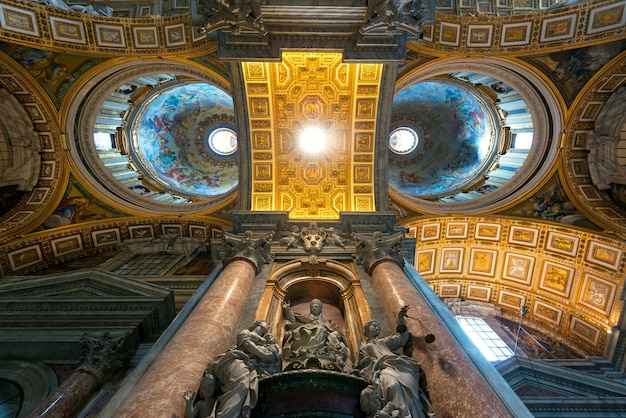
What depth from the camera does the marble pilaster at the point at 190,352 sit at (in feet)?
15.4

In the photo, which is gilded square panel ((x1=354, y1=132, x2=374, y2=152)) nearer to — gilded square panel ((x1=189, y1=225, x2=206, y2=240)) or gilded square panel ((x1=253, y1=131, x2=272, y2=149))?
gilded square panel ((x1=253, y1=131, x2=272, y2=149))

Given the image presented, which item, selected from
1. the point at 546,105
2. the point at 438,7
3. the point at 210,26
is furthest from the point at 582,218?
the point at 210,26

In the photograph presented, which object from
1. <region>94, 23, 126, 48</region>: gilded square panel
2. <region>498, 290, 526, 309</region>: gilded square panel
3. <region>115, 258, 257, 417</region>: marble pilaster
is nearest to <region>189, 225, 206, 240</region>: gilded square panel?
<region>94, 23, 126, 48</region>: gilded square panel

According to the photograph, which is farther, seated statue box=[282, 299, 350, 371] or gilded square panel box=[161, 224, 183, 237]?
gilded square panel box=[161, 224, 183, 237]

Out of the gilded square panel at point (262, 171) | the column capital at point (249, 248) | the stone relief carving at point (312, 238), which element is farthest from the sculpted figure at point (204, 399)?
the gilded square panel at point (262, 171)

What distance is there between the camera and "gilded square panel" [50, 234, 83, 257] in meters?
14.8

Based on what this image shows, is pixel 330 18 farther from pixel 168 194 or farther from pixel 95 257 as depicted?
pixel 95 257

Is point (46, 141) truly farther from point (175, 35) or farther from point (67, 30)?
point (175, 35)

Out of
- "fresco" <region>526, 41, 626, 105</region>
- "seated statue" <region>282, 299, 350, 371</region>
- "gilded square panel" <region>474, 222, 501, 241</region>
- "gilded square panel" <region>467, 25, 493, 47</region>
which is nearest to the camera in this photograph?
"seated statue" <region>282, 299, 350, 371</region>

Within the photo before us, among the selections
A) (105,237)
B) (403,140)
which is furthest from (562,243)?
(105,237)

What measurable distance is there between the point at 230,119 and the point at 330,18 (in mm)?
12405

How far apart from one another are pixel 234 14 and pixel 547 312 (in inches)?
638

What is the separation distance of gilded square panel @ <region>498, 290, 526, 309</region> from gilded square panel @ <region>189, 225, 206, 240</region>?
13.9m

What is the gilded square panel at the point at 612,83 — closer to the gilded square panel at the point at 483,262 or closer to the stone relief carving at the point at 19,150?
the gilded square panel at the point at 483,262
